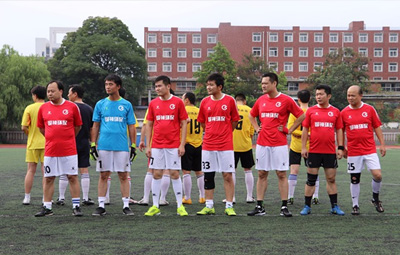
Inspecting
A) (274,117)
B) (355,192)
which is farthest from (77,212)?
(355,192)

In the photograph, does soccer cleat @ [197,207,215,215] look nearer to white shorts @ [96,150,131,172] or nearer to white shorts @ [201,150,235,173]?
white shorts @ [201,150,235,173]

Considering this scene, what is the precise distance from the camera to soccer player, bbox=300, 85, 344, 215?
8375 mm

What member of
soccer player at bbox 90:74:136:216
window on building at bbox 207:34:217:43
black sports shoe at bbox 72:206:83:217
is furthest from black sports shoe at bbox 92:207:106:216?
window on building at bbox 207:34:217:43

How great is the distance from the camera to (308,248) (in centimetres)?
586

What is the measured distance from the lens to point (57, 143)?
313 inches

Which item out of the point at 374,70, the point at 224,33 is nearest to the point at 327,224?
the point at 224,33

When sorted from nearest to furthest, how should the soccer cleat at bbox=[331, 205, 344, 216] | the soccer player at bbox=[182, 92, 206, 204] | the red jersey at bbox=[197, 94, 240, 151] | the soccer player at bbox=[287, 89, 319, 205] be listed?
1. the red jersey at bbox=[197, 94, 240, 151]
2. the soccer cleat at bbox=[331, 205, 344, 216]
3. the soccer player at bbox=[182, 92, 206, 204]
4. the soccer player at bbox=[287, 89, 319, 205]

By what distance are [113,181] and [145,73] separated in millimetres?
49773

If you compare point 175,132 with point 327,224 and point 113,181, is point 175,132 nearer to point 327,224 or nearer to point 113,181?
point 327,224

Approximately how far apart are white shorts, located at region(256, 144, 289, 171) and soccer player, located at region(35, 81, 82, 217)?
2.98 meters

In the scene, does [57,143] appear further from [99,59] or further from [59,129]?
[99,59]

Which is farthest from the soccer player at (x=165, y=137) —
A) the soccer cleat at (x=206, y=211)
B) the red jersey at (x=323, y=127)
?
the red jersey at (x=323, y=127)

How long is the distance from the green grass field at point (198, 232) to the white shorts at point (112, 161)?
77 centimetres

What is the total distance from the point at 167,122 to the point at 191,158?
5.61ft
